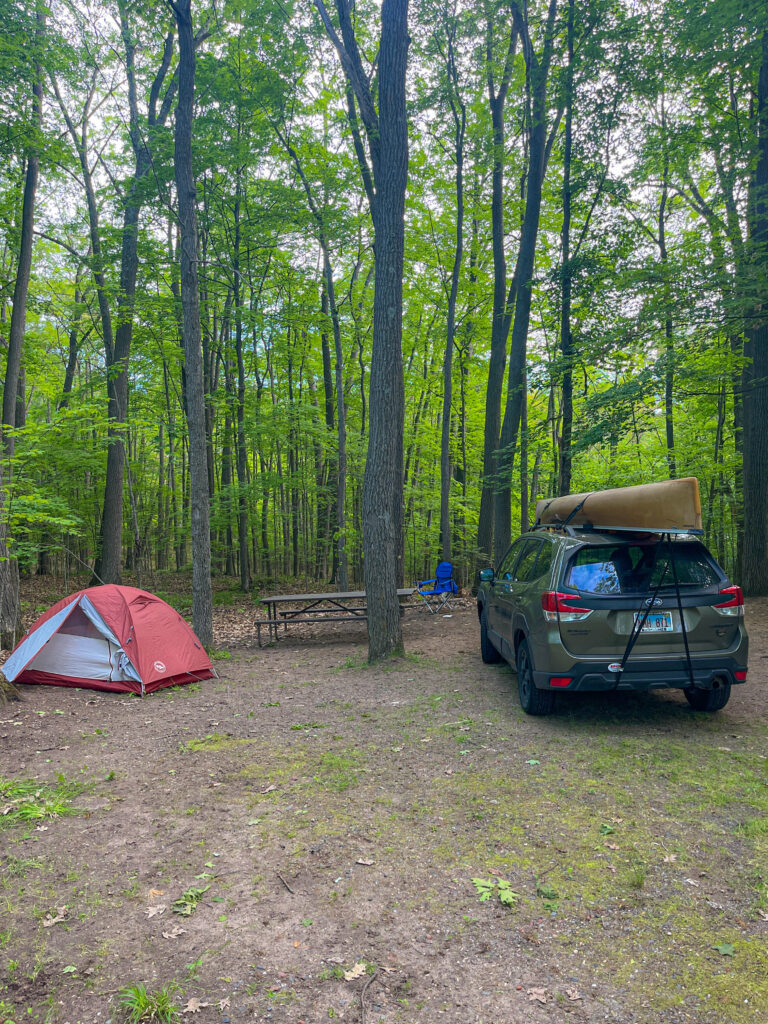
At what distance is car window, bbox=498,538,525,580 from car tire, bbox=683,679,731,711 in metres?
2.09

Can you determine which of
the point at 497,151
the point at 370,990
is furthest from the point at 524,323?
the point at 370,990

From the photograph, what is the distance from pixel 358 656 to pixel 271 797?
213 inches

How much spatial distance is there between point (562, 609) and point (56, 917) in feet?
12.8

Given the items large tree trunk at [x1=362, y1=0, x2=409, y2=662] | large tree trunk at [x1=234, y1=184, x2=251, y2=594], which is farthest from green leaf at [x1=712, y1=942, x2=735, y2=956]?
large tree trunk at [x1=234, y1=184, x2=251, y2=594]

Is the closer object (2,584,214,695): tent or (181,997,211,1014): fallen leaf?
(181,997,211,1014): fallen leaf

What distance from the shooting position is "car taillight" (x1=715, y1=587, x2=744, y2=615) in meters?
4.89

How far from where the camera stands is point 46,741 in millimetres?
5480

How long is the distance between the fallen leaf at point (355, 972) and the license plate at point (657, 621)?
3.34m

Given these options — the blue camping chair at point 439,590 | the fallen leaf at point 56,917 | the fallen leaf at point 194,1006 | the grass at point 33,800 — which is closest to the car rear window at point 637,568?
the fallen leaf at point 194,1006

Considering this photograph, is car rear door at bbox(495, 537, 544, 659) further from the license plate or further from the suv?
the license plate

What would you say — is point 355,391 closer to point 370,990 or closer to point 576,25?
point 576,25

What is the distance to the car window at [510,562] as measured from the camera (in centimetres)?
692

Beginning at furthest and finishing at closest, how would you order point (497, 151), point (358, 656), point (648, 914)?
point (497, 151) < point (358, 656) < point (648, 914)

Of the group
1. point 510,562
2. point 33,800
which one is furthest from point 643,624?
point 33,800
